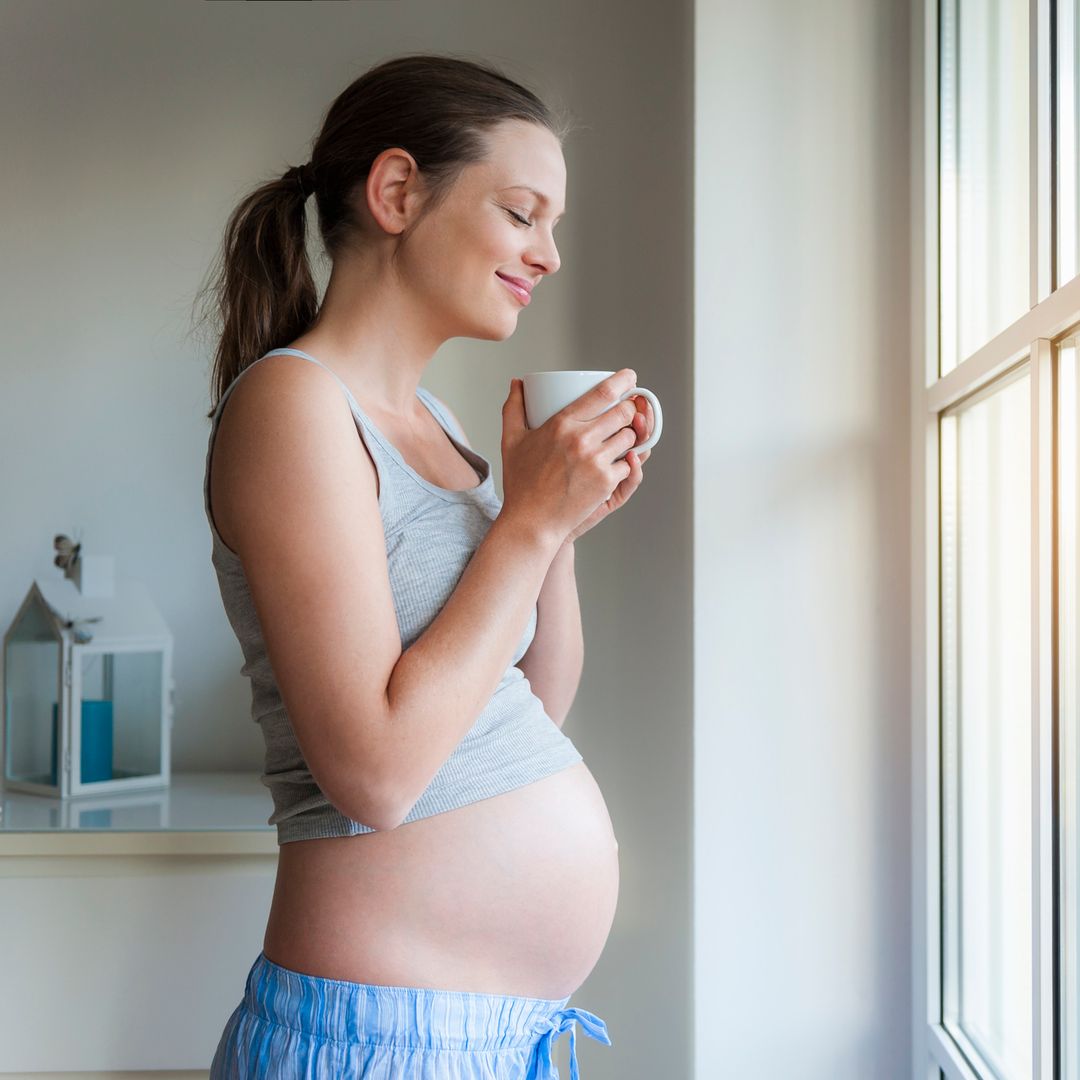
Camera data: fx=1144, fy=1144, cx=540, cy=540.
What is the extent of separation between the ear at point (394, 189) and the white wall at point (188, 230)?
32.0 inches

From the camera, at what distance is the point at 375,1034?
2.35 ft

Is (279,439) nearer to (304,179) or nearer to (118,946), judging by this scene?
(304,179)

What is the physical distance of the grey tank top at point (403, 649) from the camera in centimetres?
75

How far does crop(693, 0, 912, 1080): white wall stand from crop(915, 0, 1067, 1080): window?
47 mm

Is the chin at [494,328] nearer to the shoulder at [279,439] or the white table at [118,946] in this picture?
the shoulder at [279,439]

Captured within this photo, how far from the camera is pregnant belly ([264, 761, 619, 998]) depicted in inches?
29.0

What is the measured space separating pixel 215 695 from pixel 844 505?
1042 millimetres

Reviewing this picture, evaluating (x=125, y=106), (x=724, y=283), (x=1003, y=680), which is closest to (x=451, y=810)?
(x=1003, y=680)

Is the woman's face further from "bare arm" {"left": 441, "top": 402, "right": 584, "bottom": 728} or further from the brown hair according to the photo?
"bare arm" {"left": 441, "top": 402, "right": 584, "bottom": 728}

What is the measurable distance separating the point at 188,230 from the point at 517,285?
1113 mm

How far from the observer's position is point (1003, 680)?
37.5 inches

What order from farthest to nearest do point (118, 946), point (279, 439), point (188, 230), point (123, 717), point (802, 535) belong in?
1. point (188, 230)
2. point (123, 717)
3. point (118, 946)
4. point (802, 535)
5. point (279, 439)

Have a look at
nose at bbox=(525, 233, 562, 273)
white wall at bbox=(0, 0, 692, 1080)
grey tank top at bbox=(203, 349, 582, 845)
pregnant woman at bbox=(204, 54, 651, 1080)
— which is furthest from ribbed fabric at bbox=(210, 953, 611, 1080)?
white wall at bbox=(0, 0, 692, 1080)

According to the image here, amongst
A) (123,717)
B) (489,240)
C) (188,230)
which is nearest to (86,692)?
(123,717)
